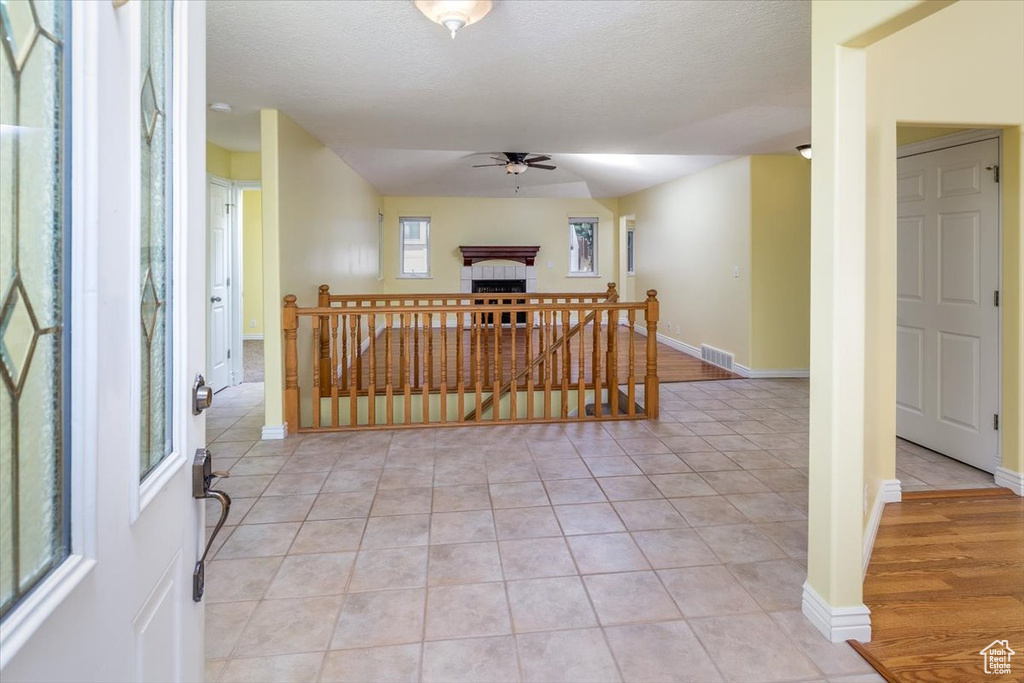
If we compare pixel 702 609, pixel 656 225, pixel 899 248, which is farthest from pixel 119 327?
pixel 656 225

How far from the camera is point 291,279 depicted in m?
4.23

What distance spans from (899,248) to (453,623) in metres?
3.46

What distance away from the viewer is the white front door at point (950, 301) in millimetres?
3033

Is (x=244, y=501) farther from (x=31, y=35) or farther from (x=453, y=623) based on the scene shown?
(x=31, y=35)

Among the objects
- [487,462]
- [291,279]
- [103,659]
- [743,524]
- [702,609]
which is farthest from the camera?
[291,279]

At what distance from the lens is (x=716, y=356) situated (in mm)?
6680

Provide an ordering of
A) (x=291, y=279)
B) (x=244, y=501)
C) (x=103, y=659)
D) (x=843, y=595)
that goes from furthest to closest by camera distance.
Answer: (x=291, y=279), (x=244, y=501), (x=843, y=595), (x=103, y=659)

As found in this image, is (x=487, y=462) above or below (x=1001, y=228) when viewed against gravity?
below

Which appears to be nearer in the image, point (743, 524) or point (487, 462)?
point (743, 524)

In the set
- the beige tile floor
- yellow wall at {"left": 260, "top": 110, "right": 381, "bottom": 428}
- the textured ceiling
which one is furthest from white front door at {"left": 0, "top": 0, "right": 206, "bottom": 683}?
yellow wall at {"left": 260, "top": 110, "right": 381, "bottom": 428}

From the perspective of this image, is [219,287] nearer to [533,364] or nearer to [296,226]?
[296,226]

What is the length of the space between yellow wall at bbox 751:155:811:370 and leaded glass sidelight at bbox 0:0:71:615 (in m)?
6.08

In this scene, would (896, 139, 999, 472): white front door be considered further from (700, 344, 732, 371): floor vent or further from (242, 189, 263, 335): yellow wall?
(242, 189, 263, 335): yellow wall

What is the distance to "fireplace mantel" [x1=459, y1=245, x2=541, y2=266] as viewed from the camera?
9664mm
